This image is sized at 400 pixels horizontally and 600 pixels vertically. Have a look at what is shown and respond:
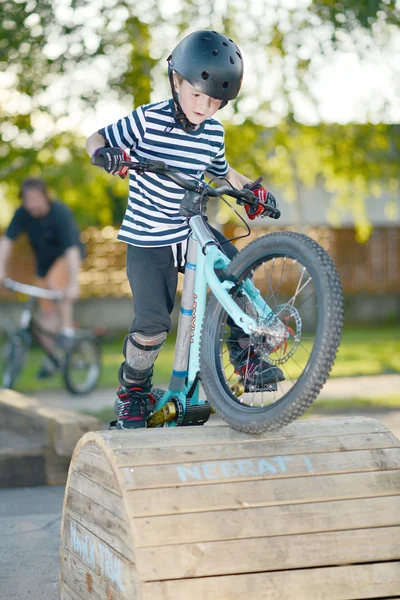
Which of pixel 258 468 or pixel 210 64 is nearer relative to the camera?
pixel 258 468

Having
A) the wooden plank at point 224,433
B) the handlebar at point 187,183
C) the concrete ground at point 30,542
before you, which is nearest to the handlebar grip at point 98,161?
the handlebar at point 187,183

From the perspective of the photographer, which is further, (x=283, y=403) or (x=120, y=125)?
(x=120, y=125)

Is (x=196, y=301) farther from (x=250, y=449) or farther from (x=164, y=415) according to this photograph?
(x=250, y=449)

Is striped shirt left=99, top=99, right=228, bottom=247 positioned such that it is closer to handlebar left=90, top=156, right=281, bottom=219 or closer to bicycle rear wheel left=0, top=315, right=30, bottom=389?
handlebar left=90, top=156, right=281, bottom=219

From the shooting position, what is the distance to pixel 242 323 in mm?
3391

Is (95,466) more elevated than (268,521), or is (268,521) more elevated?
(95,466)

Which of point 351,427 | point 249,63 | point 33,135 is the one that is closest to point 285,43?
point 249,63

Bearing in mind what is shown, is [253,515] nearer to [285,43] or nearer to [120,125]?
[120,125]

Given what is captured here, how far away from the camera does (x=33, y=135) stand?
46.4ft

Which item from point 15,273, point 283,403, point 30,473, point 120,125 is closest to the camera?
point 283,403

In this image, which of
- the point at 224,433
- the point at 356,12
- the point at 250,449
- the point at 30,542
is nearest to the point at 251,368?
the point at 224,433

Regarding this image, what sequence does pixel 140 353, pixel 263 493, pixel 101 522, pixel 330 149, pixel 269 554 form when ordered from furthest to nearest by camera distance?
1. pixel 330 149
2. pixel 140 353
3. pixel 101 522
4. pixel 263 493
5. pixel 269 554

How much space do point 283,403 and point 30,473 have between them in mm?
3191

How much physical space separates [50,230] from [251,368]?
616 centimetres
